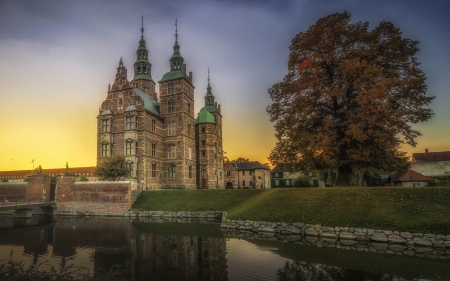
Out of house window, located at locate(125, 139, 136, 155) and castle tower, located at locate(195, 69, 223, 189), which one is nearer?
house window, located at locate(125, 139, 136, 155)

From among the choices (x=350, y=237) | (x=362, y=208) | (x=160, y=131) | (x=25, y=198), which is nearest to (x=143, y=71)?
(x=160, y=131)

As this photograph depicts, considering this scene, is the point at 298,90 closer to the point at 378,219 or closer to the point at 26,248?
the point at 378,219

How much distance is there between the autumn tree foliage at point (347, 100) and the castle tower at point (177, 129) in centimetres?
2320

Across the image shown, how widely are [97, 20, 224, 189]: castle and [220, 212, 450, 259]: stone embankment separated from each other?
20975 mm

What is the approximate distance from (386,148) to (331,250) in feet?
34.5

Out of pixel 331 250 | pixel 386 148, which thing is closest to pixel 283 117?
pixel 386 148

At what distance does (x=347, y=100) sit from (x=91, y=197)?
101 feet

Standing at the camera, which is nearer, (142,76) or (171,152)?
(171,152)

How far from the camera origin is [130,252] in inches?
557

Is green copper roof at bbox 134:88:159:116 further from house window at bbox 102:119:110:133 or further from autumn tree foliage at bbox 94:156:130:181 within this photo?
autumn tree foliage at bbox 94:156:130:181

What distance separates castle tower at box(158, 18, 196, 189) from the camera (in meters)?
44.1

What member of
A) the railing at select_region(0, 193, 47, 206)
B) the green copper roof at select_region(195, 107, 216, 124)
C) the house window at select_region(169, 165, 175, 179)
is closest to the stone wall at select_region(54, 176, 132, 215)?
the railing at select_region(0, 193, 47, 206)

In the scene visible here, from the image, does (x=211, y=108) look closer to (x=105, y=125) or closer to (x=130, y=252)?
(x=105, y=125)

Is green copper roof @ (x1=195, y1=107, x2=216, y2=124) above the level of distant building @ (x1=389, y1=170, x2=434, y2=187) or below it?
above
